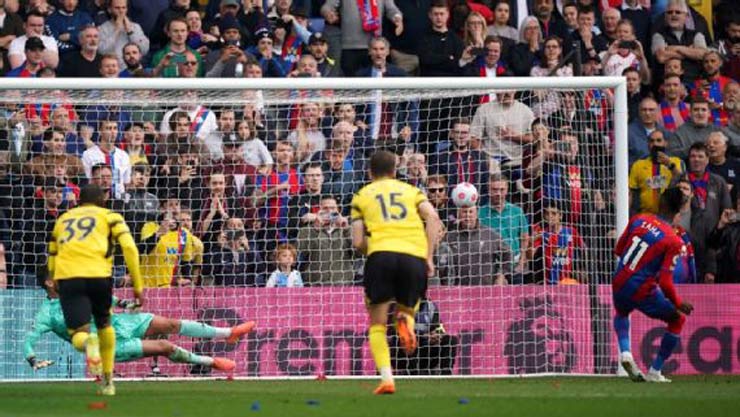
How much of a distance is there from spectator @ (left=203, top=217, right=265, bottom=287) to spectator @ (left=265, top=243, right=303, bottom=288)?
0.18 m

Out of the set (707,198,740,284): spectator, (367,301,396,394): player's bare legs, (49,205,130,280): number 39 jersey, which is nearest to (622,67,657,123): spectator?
(707,198,740,284): spectator

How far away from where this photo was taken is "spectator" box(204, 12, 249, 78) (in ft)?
67.5

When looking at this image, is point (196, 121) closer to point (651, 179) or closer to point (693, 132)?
point (651, 179)

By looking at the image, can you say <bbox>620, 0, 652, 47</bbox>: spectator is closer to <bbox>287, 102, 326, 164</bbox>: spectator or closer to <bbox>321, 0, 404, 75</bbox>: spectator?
<bbox>321, 0, 404, 75</bbox>: spectator

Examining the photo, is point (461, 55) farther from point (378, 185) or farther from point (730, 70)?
point (378, 185)

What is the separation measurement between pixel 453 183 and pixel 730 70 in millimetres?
6175

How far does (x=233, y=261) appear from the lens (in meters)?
18.5

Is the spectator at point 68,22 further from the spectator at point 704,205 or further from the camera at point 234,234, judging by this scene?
the spectator at point 704,205

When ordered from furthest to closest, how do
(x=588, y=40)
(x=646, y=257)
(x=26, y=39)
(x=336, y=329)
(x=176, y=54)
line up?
1. (x=588, y=40)
2. (x=176, y=54)
3. (x=26, y=39)
4. (x=336, y=329)
5. (x=646, y=257)

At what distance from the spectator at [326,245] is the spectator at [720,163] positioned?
202 inches

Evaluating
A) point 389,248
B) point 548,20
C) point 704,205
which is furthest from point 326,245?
point 548,20

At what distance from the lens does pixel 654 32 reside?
2288cm

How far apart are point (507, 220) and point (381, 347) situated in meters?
5.01

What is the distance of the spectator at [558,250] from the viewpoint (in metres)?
18.2
